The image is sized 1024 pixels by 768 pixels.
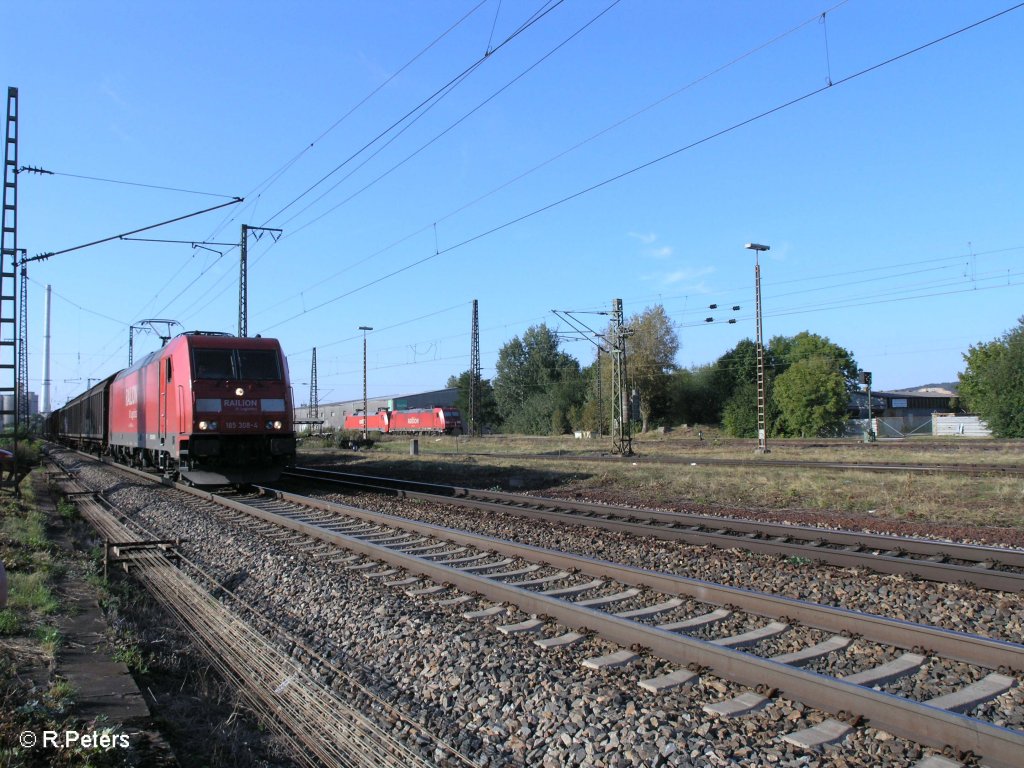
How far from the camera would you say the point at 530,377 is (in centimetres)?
9038

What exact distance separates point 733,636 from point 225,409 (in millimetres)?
12233

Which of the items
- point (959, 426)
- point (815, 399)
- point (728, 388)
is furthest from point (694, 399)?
point (959, 426)

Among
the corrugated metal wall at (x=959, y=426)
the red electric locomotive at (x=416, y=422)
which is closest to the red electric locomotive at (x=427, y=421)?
the red electric locomotive at (x=416, y=422)

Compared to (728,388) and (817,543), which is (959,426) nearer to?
(728,388)

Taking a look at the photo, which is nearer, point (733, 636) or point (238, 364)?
point (733, 636)

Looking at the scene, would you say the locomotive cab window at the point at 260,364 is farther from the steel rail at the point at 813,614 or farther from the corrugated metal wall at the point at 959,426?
the corrugated metal wall at the point at 959,426

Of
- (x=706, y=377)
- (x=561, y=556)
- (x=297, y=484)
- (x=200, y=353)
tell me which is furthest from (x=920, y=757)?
(x=706, y=377)

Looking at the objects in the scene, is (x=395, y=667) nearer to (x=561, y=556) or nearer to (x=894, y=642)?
(x=561, y=556)

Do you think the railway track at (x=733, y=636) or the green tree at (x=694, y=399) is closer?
the railway track at (x=733, y=636)

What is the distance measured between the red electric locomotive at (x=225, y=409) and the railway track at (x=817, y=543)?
195 inches

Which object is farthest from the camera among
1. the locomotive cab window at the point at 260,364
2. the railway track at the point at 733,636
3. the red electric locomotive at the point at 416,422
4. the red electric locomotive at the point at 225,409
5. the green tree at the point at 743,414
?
the red electric locomotive at the point at 416,422

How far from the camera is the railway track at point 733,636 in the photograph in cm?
366

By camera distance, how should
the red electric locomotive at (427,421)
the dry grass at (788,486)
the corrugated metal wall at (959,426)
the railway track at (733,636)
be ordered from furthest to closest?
the red electric locomotive at (427,421), the corrugated metal wall at (959,426), the dry grass at (788,486), the railway track at (733,636)

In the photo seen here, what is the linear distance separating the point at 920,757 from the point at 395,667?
10.4 ft
